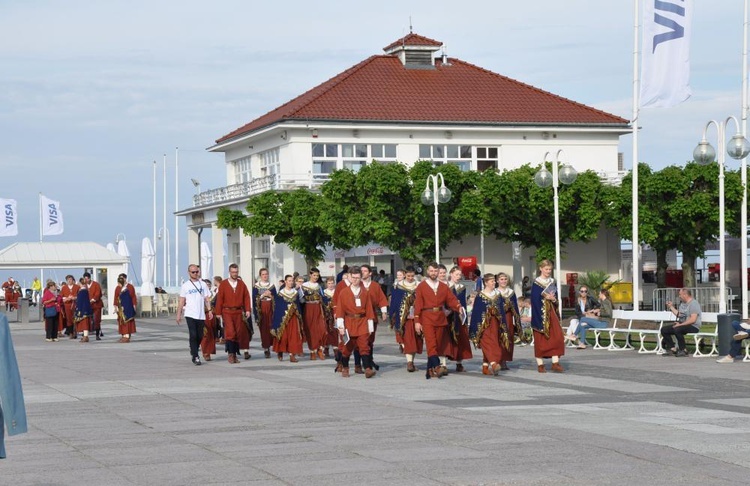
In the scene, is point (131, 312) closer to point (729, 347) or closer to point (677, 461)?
point (729, 347)

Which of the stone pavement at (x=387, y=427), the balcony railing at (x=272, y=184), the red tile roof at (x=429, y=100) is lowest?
the stone pavement at (x=387, y=427)

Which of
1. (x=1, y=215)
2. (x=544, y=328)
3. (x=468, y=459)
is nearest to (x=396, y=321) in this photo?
(x=544, y=328)

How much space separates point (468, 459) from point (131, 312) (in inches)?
1073

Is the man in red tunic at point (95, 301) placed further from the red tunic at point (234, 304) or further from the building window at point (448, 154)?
the building window at point (448, 154)

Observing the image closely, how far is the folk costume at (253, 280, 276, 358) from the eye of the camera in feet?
92.8

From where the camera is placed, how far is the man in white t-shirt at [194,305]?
83.9 ft

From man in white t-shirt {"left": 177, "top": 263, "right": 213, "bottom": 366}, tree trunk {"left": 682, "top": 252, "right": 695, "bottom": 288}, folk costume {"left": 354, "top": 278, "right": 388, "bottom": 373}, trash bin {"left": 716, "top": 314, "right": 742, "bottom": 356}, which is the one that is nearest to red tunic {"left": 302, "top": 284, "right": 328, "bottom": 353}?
man in white t-shirt {"left": 177, "top": 263, "right": 213, "bottom": 366}

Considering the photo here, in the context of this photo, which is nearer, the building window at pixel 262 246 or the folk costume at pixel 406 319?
the folk costume at pixel 406 319

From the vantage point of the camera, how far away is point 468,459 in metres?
11.0

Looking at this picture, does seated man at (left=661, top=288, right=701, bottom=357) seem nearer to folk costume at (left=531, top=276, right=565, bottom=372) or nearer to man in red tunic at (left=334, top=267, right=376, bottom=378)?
folk costume at (left=531, top=276, right=565, bottom=372)

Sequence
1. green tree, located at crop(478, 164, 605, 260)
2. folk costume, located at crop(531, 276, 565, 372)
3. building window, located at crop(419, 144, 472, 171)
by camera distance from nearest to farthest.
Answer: folk costume, located at crop(531, 276, 565, 372), green tree, located at crop(478, 164, 605, 260), building window, located at crop(419, 144, 472, 171)

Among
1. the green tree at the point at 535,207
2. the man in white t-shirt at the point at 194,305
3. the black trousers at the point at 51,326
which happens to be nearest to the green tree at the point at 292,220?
the green tree at the point at 535,207

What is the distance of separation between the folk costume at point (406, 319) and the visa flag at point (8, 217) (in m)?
46.9

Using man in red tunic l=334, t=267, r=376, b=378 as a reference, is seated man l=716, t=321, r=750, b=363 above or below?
below
